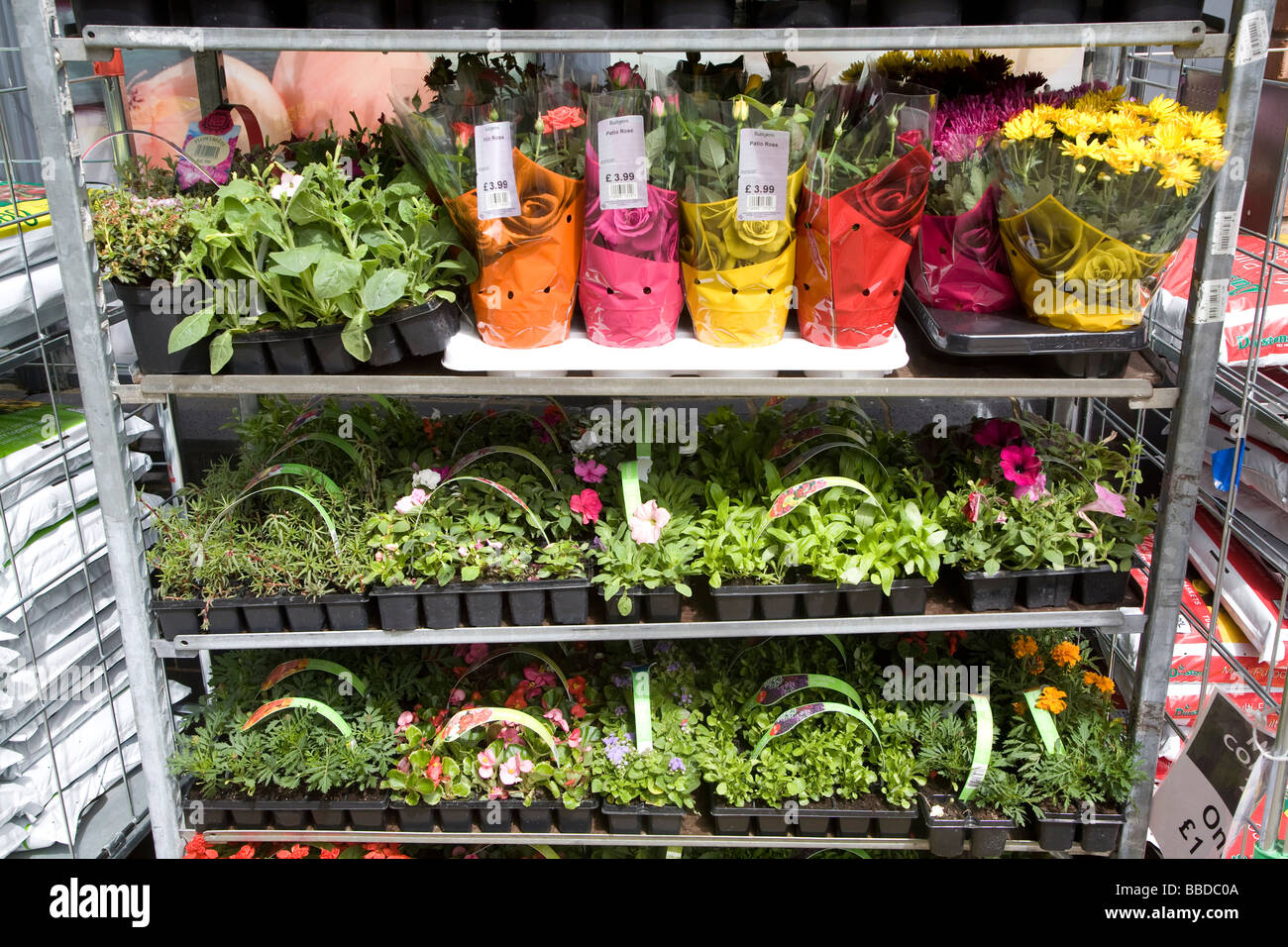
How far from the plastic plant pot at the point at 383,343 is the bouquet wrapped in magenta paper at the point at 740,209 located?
585mm

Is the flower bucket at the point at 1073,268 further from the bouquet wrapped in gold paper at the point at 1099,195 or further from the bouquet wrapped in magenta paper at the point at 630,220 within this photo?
the bouquet wrapped in magenta paper at the point at 630,220

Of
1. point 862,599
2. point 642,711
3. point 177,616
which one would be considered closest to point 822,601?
point 862,599

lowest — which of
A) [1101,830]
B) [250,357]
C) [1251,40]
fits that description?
[1101,830]

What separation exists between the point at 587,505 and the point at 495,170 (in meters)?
0.72

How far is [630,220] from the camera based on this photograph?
1854 mm

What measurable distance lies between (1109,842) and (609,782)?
3.65 ft

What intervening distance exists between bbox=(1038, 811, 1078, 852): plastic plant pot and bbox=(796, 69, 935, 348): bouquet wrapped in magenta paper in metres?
1.10

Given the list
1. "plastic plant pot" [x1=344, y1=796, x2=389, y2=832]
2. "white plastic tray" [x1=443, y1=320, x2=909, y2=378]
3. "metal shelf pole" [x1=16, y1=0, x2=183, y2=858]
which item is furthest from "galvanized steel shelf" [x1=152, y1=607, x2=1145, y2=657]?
"white plastic tray" [x1=443, y1=320, x2=909, y2=378]

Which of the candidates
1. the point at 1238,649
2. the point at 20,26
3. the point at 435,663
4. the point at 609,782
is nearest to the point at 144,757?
the point at 435,663

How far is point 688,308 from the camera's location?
2.02 meters

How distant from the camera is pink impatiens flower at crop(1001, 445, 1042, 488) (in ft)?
6.95

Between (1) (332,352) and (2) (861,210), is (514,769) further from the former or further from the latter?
(2) (861,210)

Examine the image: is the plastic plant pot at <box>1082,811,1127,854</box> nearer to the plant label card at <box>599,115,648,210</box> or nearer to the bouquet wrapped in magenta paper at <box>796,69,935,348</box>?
the bouquet wrapped in magenta paper at <box>796,69,935,348</box>

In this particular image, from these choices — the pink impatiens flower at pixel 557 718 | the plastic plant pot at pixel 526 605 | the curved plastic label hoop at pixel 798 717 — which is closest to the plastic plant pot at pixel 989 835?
the curved plastic label hoop at pixel 798 717
